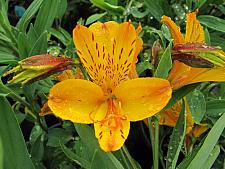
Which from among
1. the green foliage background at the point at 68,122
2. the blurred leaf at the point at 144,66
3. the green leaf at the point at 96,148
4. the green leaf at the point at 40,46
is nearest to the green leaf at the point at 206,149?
the green foliage background at the point at 68,122

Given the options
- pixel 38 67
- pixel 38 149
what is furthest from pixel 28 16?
pixel 38 67

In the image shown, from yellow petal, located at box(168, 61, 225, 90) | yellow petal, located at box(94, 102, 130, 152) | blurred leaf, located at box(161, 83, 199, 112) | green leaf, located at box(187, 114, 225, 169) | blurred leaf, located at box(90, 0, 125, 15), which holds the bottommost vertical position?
green leaf, located at box(187, 114, 225, 169)

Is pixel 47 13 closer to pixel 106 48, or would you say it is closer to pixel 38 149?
pixel 38 149

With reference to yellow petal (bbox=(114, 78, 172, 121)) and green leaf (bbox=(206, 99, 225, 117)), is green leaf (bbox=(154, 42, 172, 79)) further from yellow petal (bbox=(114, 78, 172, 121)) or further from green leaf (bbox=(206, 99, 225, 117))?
green leaf (bbox=(206, 99, 225, 117))

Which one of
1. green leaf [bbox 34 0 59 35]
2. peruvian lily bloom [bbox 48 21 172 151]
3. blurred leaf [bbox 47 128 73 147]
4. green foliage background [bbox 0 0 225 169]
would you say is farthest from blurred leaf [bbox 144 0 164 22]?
peruvian lily bloom [bbox 48 21 172 151]

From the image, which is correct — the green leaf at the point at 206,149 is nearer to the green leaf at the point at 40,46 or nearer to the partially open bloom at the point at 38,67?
the partially open bloom at the point at 38,67

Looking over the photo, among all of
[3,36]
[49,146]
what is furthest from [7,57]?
[49,146]
